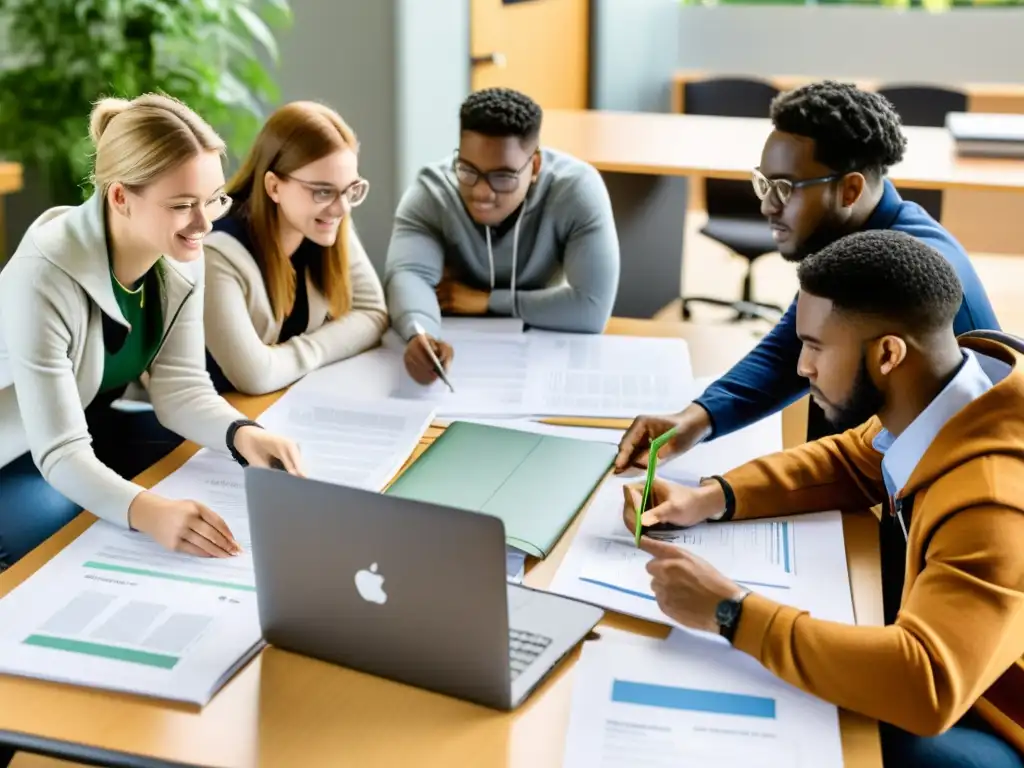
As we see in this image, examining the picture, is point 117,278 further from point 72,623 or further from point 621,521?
point 621,521

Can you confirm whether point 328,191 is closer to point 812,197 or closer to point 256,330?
point 256,330

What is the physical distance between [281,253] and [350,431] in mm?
429

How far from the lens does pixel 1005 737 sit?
124 cm

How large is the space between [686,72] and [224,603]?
4.80 metres

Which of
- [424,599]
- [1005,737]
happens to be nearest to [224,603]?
[424,599]

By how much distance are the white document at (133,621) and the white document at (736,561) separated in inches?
14.5

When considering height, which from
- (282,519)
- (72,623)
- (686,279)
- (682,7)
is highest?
(682,7)

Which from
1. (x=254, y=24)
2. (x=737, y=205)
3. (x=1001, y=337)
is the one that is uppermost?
(x=254, y=24)

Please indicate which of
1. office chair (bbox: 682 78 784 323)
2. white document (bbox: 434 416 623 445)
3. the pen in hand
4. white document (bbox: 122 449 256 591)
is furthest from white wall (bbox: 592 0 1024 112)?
white document (bbox: 122 449 256 591)

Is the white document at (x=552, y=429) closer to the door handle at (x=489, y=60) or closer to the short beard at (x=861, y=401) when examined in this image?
the short beard at (x=861, y=401)

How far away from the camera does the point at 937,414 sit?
1263mm

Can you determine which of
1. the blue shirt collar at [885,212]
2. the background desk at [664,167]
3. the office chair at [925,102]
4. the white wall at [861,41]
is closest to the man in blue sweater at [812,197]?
the blue shirt collar at [885,212]

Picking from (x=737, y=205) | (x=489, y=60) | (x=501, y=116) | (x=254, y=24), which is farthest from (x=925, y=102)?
(x=501, y=116)

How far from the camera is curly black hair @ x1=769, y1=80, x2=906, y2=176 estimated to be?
1815mm
